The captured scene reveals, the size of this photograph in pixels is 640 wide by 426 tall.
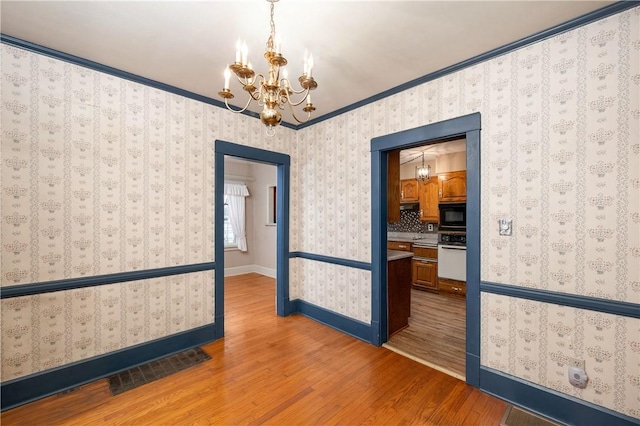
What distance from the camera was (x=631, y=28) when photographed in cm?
166

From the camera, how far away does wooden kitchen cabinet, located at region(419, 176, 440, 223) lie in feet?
18.2

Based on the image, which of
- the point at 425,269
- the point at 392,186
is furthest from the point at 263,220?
the point at 392,186

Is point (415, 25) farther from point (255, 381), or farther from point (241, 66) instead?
point (255, 381)

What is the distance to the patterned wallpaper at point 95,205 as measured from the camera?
2.05m

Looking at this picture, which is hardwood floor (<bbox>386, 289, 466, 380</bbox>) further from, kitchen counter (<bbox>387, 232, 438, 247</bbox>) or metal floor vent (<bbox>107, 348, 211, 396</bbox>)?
metal floor vent (<bbox>107, 348, 211, 396</bbox>)

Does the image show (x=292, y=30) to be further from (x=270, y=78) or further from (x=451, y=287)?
(x=451, y=287)

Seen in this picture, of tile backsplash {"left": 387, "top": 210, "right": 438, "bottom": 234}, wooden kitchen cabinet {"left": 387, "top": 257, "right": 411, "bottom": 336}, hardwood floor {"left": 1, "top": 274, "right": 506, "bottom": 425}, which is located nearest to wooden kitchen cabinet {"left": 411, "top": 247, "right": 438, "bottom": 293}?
tile backsplash {"left": 387, "top": 210, "right": 438, "bottom": 234}

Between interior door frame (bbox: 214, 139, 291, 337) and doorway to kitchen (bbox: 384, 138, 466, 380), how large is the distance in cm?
149

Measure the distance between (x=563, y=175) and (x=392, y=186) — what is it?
5.10ft

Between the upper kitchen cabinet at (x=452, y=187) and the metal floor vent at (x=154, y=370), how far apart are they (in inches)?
188

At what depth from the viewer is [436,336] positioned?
126 inches

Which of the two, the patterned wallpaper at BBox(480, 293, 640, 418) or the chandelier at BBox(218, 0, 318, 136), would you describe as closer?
the chandelier at BBox(218, 0, 318, 136)

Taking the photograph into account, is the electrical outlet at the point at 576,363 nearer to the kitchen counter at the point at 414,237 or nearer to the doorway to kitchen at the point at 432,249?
the doorway to kitchen at the point at 432,249

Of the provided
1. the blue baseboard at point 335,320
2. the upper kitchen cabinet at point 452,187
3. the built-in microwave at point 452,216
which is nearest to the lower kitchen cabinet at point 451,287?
the built-in microwave at point 452,216
